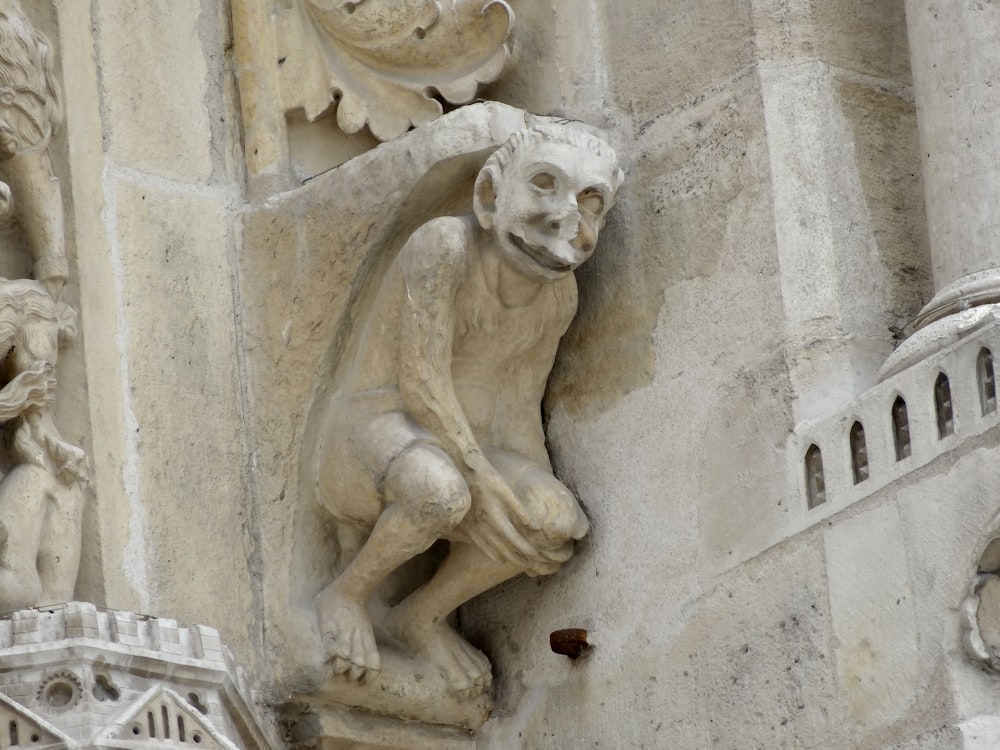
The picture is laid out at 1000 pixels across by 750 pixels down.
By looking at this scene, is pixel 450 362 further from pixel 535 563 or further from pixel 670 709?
pixel 670 709

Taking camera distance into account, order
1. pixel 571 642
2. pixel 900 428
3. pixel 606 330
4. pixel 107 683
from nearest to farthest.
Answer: pixel 107 683 < pixel 900 428 < pixel 571 642 < pixel 606 330

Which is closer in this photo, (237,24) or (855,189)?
(855,189)

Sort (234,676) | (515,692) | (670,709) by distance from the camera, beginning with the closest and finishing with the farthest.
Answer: (234,676), (670,709), (515,692)

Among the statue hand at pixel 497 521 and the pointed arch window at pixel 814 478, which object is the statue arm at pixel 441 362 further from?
the pointed arch window at pixel 814 478

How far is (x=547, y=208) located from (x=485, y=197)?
4.3 inches

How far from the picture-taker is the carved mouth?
405cm

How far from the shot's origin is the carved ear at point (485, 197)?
13.4 ft

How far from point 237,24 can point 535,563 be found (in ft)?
3.38

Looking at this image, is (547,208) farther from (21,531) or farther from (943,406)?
(21,531)

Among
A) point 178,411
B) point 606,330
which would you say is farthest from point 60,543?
point 606,330

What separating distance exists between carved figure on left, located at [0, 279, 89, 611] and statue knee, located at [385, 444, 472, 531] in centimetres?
47

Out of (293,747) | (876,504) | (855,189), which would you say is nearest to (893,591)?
(876,504)

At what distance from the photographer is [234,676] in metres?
3.73

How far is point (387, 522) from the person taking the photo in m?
4.09
